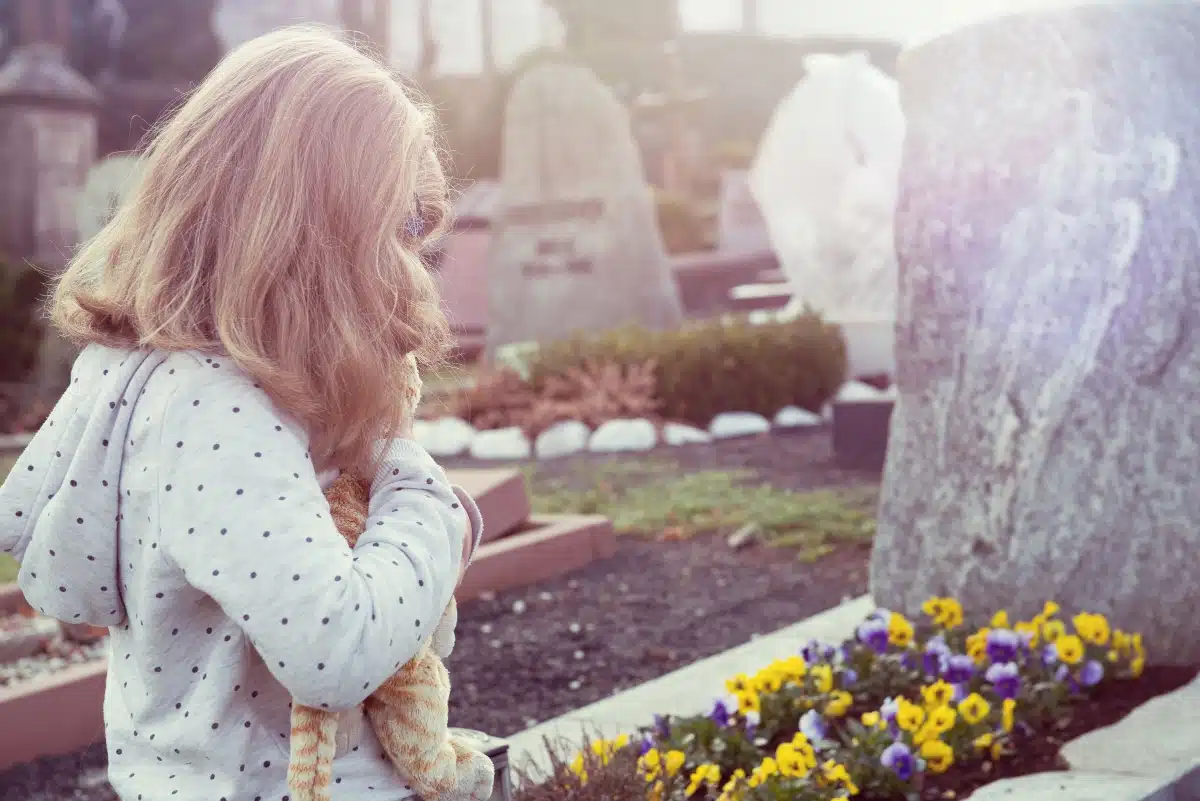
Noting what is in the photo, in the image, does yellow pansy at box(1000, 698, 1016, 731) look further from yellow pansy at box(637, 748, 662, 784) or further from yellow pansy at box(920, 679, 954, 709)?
yellow pansy at box(637, 748, 662, 784)

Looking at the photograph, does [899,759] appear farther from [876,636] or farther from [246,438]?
[246,438]

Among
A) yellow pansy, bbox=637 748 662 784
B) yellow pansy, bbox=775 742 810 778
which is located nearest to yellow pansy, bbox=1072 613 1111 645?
yellow pansy, bbox=775 742 810 778

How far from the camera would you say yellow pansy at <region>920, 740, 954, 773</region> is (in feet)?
8.16

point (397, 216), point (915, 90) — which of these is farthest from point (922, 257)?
point (397, 216)

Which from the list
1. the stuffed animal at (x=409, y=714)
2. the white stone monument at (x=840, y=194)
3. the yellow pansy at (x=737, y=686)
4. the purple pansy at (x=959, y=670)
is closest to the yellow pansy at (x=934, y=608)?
the purple pansy at (x=959, y=670)

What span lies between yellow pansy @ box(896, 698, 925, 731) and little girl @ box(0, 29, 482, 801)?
130 centimetres

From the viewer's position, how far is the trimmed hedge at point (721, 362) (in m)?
8.77

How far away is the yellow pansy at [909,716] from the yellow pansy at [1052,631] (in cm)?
61

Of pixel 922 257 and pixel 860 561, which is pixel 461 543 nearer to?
pixel 922 257

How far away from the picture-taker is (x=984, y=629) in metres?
3.04

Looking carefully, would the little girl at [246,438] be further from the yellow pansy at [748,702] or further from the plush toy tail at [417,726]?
the yellow pansy at [748,702]

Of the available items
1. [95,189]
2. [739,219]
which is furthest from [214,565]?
[739,219]

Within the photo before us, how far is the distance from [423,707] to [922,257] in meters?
2.30

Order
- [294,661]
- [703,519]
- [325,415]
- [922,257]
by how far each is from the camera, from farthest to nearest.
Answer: [703,519]
[922,257]
[325,415]
[294,661]
